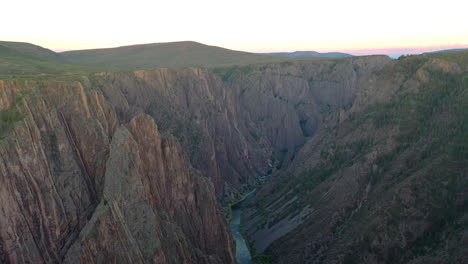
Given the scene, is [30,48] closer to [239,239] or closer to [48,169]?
[239,239]

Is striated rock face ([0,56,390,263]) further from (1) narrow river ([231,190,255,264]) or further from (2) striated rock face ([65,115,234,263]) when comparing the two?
(1) narrow river ([231,190,255,264])

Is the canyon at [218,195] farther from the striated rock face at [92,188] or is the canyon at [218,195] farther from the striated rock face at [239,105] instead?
the striated rock face at [239,105]

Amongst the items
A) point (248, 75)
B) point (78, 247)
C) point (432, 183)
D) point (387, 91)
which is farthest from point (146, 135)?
point (248, 75)

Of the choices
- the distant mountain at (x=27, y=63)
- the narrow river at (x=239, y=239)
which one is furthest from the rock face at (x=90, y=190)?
the distant mountain at (x=27, y=63)

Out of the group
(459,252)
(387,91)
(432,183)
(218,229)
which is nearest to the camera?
(459,252)

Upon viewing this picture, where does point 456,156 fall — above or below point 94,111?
below

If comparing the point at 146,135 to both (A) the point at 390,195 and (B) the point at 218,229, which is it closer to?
(B) the point at 218,229
